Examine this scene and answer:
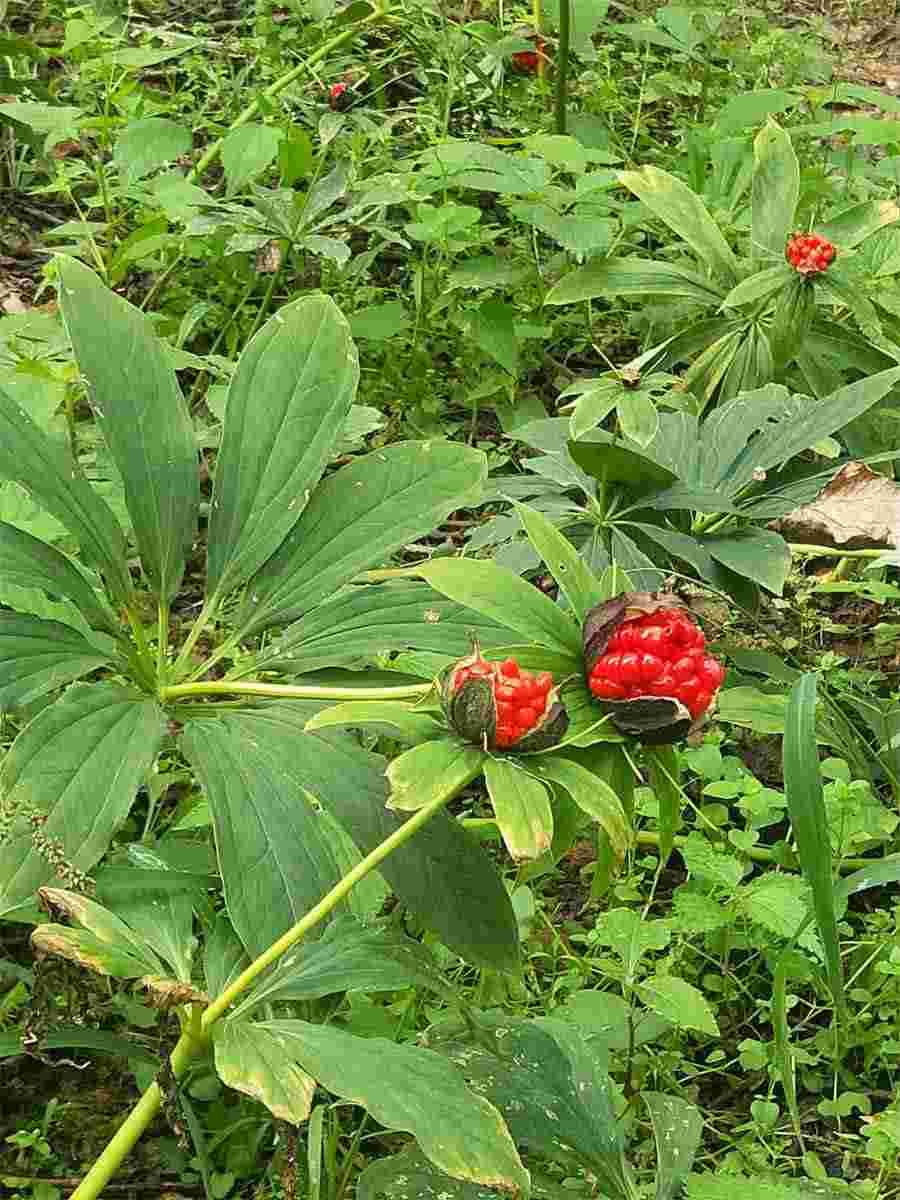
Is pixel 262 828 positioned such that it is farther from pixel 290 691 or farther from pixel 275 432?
pixel 275 432

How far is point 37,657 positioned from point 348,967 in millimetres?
454

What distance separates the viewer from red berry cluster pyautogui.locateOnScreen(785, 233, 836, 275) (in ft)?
8.93

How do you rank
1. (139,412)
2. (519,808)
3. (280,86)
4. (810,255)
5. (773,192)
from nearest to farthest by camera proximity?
(519,808), (139,412), (810,255), (773,192), (280,86)

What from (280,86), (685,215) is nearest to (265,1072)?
(685,215)

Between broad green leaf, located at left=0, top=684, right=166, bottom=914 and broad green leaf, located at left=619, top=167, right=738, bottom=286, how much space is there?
1.81m

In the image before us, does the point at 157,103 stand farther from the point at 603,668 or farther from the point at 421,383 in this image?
the point at 603,668

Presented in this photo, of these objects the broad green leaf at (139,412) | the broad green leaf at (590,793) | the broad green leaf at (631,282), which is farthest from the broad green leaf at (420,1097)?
the broad green leaf at (631,282)

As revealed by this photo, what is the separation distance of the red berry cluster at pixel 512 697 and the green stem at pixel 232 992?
0.25 ft

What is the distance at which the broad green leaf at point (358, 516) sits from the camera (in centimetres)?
168

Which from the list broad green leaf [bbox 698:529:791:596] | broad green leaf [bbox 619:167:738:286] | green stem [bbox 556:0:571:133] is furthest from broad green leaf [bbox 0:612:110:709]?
green stem [bbox 556:0:571:133]

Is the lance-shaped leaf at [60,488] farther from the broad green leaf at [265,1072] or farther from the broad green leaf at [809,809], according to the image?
the broad green leaf at [809,809]

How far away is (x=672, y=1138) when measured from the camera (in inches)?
64.2

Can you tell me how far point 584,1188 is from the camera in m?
1.64

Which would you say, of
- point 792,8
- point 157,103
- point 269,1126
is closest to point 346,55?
point 157,103
